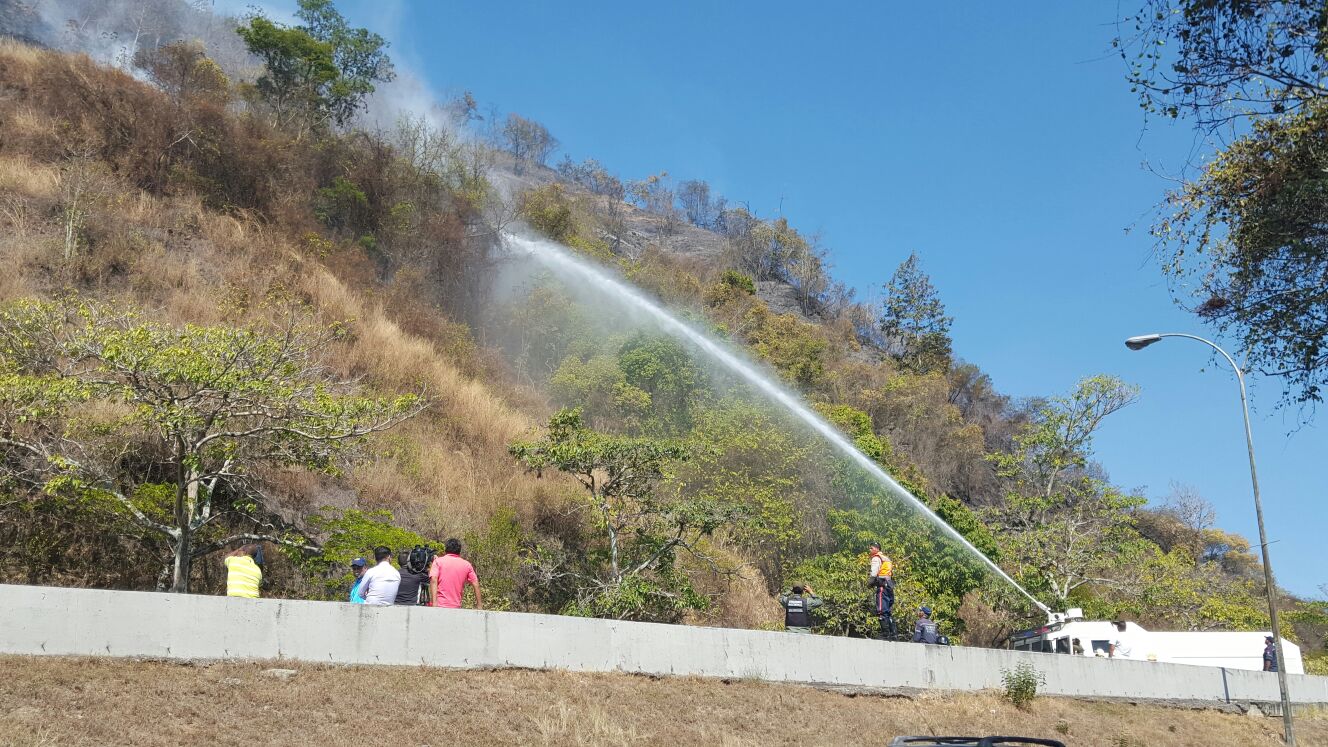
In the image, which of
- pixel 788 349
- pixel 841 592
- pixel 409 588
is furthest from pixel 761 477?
pixel 788 349

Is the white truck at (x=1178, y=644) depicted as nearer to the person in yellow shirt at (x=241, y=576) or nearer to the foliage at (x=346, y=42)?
the person in yellow shirt at (x=241, y=576)

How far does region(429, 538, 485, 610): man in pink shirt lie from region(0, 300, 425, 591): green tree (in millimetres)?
3617

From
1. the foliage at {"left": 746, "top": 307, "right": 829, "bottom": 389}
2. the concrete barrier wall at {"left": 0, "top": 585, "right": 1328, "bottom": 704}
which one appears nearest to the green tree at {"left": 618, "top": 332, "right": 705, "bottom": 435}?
the foliage at {"left": 746, "top": 307, "right": 829, "bottom": 389}

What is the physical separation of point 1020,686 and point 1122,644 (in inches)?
376

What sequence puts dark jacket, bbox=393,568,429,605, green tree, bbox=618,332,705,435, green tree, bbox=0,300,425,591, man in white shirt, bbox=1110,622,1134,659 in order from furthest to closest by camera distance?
green tree, bbox=618,332,705,435 → man in white shirt, bbox=1110,622,1134,659 → green tree, bbox=0,300,425,591 → dark jacket, bbox=393,568,429,605

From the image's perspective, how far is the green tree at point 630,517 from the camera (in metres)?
20.2

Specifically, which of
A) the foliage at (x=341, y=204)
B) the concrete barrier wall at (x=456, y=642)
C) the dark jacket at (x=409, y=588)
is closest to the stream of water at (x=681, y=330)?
the foliage at (x=341, y=204)

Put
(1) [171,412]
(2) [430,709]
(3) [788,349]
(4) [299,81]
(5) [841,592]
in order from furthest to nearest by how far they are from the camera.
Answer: (3) [788,349] < (4) [299,81] < (5) [841,592] < (1) [171,412] < (2) [430,709]

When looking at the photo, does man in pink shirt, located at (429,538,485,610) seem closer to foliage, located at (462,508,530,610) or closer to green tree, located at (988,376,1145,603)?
foliage, located at (462,508,530,610)

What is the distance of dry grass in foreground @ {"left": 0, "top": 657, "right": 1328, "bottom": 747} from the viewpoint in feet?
28.3

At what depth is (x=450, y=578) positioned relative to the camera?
12695 mm

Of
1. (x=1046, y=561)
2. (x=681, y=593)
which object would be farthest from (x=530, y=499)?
(x=1046, y=561)

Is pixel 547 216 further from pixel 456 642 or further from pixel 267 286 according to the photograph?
pixel 456 642

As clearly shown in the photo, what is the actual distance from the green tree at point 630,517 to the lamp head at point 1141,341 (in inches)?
347
